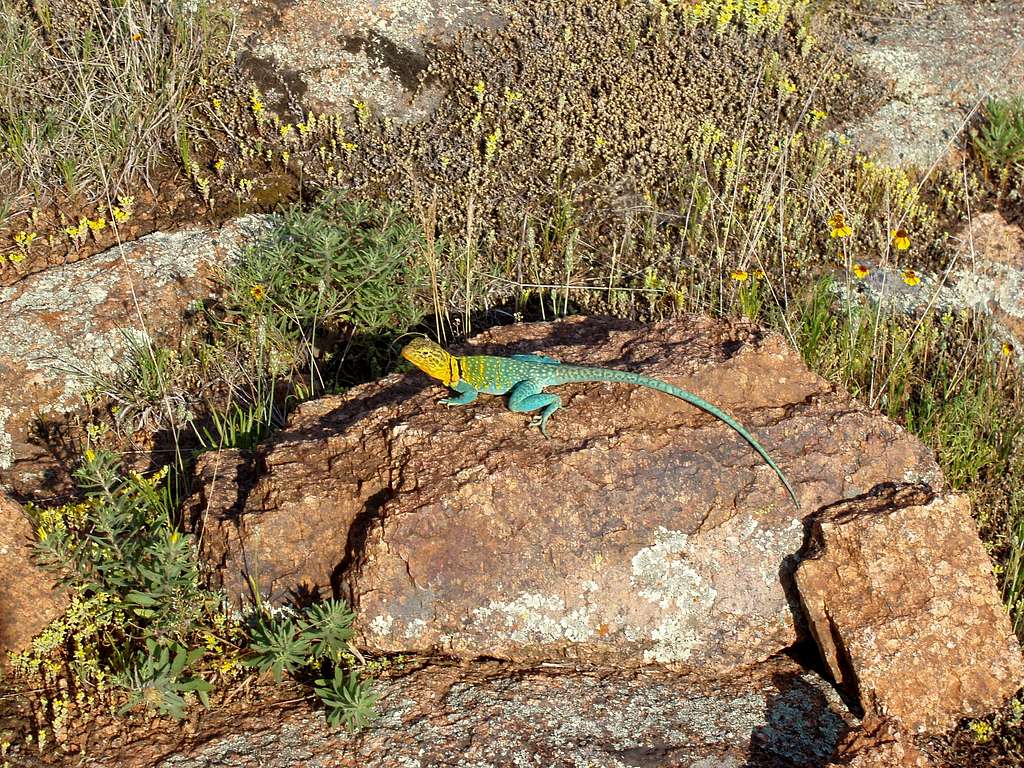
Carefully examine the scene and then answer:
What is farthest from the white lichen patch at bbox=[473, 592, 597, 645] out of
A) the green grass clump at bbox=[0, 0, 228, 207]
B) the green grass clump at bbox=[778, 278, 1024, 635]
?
the green grass clump at bbox=[0, 0, 228, 207]

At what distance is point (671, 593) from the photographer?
3521mm

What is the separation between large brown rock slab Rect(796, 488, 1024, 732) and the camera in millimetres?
3355

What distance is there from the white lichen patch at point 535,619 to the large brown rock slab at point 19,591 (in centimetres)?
165

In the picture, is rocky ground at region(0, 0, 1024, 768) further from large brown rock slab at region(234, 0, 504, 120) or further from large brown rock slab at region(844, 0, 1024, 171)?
large brown rock slab at region(844, 0, 1024, 171)

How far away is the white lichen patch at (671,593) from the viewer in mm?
3512

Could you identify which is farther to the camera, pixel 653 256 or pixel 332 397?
pixel 653 256

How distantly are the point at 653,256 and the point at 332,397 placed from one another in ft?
8.74

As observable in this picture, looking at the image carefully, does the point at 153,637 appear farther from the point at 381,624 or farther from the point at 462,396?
the point at 462,396

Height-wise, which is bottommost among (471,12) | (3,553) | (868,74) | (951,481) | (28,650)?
(951,481)

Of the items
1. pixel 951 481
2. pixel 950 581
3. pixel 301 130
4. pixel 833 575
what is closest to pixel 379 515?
pixel 833 575

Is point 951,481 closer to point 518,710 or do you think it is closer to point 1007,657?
point 1007,657

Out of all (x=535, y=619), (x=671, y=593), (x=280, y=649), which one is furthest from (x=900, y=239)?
(x=280, y=649)

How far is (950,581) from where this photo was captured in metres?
3.47

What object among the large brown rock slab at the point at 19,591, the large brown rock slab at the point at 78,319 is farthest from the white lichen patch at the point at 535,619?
the large brown rock slab at the point at 78,319
